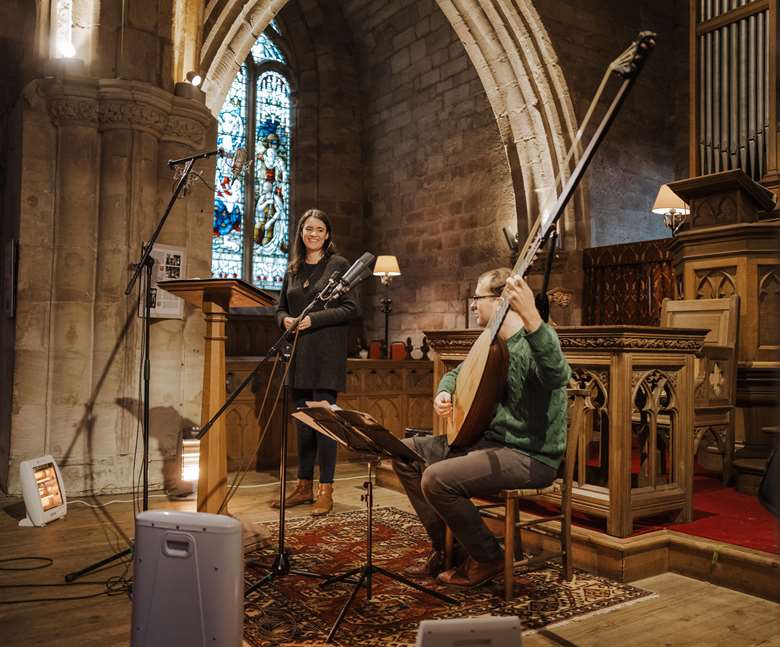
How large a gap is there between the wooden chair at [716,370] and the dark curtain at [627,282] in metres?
2.11

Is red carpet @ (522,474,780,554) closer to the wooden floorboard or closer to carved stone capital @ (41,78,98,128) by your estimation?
the wooden floorboard

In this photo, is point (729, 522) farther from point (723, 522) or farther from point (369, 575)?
point (369, 575)

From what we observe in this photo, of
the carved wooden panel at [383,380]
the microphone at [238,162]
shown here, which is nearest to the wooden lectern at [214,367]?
the microphone at [238,162]

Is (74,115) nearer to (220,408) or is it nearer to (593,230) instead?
(220,408)

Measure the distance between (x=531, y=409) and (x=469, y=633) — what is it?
4.39 feet

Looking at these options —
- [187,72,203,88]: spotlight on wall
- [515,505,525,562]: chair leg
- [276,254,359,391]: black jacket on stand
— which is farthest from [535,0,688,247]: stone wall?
[515,505,525,562]: chair leg

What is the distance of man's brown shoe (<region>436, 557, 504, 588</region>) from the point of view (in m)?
2.67

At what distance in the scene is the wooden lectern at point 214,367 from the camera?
3.18m

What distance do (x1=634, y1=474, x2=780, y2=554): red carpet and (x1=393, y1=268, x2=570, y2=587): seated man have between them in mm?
868

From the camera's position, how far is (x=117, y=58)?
4465mm

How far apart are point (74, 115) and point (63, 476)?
7.45ft

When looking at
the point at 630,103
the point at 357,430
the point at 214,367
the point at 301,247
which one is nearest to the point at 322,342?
the point at 301,247

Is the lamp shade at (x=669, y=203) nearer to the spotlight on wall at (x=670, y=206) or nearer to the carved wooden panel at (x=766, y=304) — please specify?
the spotlight on wall at (x=670, y=206)

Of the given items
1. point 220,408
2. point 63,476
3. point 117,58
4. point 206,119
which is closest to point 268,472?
point 63,476
